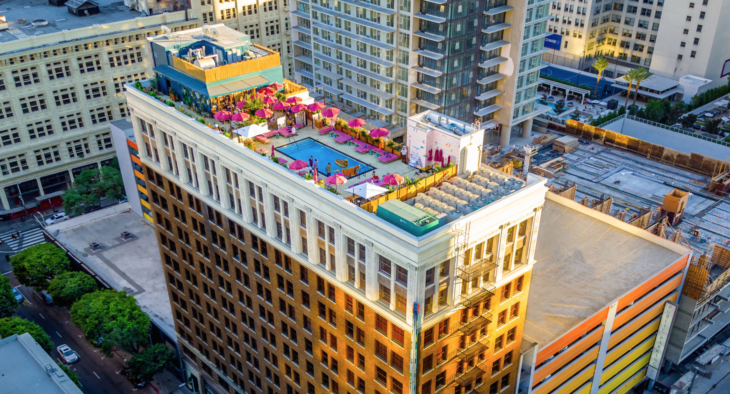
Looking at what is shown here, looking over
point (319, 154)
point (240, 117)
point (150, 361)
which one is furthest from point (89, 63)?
point (319, 154)

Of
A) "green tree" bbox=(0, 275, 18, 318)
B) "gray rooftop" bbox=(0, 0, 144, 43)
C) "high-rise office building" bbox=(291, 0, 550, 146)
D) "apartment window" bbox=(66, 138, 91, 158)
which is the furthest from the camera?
"apartment window" bbox=(66, 138, 91, 158)

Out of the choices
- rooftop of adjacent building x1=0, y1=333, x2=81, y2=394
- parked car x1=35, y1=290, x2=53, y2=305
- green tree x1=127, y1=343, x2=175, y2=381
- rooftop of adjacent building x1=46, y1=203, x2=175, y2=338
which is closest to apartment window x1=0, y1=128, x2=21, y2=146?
rooftop of adjacent building x1=46, y1=203, x2=175, y2=338

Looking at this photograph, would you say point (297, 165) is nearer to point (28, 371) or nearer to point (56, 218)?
point (28, 371)

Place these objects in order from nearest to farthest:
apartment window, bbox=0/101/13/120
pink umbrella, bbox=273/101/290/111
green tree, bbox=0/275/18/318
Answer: pink umbrella, bbox=273/101/290/111 < green tree, bbox=0/275/18/318 < apartment window, bbox=0/101/13/120

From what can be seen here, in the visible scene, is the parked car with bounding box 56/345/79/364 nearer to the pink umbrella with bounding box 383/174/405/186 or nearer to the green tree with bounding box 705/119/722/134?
the pink umbrella with bounding box 383/174/405/186

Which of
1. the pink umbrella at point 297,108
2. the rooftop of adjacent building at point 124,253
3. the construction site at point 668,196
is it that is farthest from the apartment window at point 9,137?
the construction site at point 668,196

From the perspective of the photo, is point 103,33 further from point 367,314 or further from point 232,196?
point 367,314

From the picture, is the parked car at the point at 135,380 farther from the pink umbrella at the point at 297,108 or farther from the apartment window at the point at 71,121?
the apartment window at the point at 71,121
